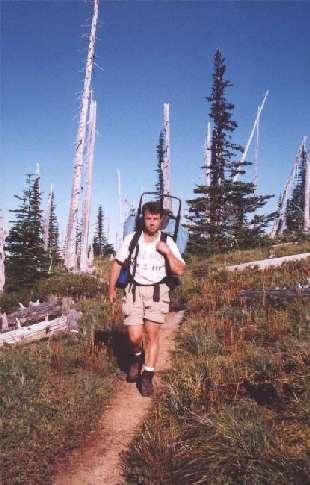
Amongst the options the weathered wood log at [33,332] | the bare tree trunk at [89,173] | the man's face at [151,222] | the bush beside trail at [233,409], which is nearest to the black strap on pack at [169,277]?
the man's face at [151,222]

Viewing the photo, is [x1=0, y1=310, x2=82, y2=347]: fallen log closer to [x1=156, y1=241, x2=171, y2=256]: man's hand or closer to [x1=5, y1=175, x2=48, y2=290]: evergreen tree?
[x1=156, y1=241, x2=171, y2=256]: man's hand

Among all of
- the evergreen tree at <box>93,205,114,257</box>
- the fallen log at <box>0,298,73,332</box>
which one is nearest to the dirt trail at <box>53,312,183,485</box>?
the fallen log at <box>0,298,73,332</box>

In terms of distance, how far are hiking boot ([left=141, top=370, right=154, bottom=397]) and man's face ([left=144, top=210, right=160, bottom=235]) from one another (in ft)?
6.11

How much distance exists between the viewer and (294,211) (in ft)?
152

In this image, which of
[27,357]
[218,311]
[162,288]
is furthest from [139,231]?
[218,311]

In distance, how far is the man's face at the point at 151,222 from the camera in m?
4.60

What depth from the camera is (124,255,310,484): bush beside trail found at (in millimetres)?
2889

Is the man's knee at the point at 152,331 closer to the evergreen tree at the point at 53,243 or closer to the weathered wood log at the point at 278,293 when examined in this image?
the weathered wood log at the point at 278,293

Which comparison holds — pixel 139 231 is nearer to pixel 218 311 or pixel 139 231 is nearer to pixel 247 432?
pixel 247 432

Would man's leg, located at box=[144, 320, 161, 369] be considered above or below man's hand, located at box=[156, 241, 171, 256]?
below

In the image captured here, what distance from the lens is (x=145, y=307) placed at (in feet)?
15.8

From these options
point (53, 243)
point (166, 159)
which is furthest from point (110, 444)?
point (53, 243)

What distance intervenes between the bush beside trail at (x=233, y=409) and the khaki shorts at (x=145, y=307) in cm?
85

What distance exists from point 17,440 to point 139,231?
106 inches
